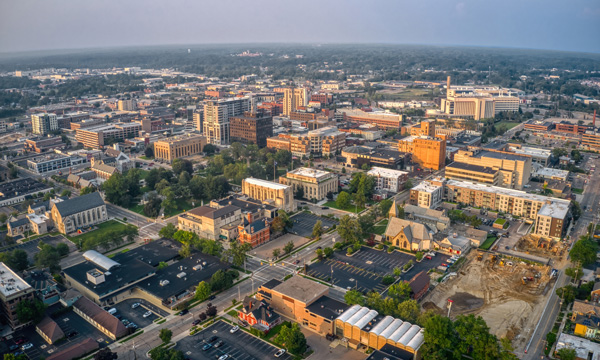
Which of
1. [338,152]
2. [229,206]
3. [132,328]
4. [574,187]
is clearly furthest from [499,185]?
[132,328]

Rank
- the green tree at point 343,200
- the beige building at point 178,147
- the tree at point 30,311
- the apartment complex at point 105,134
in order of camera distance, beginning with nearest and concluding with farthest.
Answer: the tree at point 30,311 → the green tree at point 343,200 → the beige building at point 178,147 → the apartment complex at point 105,134

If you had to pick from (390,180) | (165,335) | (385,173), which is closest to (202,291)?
(165,335)

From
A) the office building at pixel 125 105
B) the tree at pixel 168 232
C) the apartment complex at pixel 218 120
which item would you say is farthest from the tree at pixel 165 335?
the office building at pixel 125 105

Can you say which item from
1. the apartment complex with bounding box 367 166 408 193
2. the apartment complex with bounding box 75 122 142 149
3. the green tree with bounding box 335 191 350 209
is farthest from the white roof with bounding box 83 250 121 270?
the apartment complex with bounding box 75 122 142 149

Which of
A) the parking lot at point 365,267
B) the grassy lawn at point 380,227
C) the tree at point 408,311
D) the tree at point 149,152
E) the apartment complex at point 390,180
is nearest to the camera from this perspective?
the tree at point 408,311

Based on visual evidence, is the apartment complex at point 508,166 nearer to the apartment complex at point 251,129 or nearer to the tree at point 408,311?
the tree at point 408,311

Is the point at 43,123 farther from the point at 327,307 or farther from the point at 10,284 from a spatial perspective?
the point at 327,307

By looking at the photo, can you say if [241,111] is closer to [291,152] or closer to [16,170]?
[291,152]
